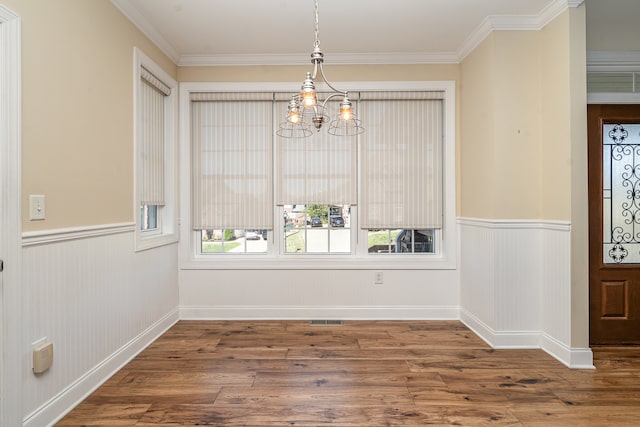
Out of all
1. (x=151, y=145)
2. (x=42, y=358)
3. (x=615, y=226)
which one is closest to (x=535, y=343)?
(x=615, y=226)

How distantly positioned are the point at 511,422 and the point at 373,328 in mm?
1640

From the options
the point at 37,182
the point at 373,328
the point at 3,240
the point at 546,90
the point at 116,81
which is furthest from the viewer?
the point at 373,328

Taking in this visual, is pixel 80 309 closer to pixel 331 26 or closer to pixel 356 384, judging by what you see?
pixel 356 384

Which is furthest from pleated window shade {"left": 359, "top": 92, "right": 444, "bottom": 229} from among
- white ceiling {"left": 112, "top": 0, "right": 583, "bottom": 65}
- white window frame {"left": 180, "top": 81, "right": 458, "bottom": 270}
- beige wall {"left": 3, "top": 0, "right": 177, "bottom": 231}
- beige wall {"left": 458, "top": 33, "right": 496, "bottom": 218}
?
beige wall {"left": 3, "top": 0, "right": 177, "bottom": 231}

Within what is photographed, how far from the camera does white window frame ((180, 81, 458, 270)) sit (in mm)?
3852

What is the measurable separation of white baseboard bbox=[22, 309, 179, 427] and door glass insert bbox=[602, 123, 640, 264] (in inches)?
156

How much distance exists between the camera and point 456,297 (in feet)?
12.8

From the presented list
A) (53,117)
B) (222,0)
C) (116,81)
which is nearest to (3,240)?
(53,117)

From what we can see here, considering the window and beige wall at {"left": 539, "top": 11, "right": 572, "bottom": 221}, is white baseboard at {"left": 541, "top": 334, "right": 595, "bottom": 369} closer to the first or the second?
beige wall at {"left": 539, "top": 11, "right": 572, "bottom": 221}

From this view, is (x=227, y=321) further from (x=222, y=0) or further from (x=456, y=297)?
(x=222, y=0)

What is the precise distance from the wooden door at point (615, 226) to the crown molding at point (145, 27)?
12.4 feet

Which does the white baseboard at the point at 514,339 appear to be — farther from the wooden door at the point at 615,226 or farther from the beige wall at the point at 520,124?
the beige wall at the point at 520,124

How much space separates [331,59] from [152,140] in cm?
193

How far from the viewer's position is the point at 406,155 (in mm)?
3910
